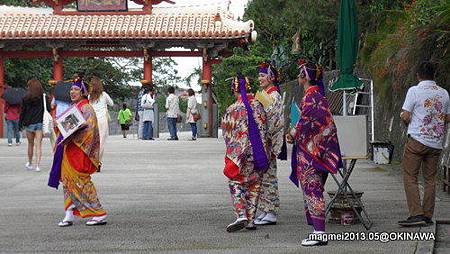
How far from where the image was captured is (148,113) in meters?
29.5

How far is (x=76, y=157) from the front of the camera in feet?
29.9

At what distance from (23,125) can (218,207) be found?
7.34 meters

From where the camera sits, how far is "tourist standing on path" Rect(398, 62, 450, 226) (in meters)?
8.62

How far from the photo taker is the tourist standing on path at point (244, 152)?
8609 mm

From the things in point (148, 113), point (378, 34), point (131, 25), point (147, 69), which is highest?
point (131, 25)

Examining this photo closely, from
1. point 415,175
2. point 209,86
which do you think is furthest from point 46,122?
point 209,86

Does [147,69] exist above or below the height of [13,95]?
above

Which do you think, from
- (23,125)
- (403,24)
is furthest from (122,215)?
(403,24)

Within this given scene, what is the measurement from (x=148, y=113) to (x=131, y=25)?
6.00 meters

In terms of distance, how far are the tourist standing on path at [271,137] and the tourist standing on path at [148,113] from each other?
790 inches

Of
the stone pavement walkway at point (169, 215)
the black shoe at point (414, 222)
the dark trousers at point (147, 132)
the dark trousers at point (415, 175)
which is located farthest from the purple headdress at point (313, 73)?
the dark trousers at point (147, 132)

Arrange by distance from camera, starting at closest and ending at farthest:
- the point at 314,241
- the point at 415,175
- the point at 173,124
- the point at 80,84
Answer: the point at 314,241, the point at 415,175, the point at 80,84, the point at 173,124

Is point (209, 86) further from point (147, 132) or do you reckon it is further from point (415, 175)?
point (415, 175)

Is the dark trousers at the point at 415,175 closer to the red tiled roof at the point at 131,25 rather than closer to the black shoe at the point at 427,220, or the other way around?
the black shoe at the point at 427,220
